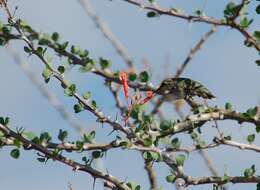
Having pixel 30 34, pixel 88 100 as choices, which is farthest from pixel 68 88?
pixel 30 34

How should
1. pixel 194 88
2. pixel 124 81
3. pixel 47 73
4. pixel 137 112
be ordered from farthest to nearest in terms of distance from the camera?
pixel 47 73 → pixel 194 88 → pixel 124 81 → pixel 137 112

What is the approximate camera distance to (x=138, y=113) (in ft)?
13.0

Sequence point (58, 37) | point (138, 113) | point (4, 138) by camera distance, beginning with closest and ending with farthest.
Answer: point (138, 113), point (4, 138), point (58, 37)

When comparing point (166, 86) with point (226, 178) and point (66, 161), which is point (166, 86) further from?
point (66, 161)

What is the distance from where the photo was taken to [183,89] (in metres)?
4.37

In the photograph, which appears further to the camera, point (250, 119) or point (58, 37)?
point (58, 37)

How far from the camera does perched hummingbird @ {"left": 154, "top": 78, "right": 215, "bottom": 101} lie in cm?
436

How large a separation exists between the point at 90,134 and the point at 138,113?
45 cm

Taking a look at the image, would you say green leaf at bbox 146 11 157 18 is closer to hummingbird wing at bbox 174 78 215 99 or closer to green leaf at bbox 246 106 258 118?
hummingbird wing at bbox 174 78 215 99

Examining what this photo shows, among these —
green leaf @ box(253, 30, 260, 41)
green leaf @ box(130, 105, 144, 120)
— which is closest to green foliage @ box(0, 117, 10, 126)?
green leaf @ box(130, 105, 144, 120)

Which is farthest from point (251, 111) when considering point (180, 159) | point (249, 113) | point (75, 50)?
point (75, 50)

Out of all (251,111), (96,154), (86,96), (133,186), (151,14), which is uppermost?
(151,14)

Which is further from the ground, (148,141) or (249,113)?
(249,113)

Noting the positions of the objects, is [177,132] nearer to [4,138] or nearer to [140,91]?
[140,91]
